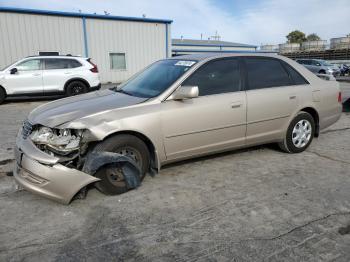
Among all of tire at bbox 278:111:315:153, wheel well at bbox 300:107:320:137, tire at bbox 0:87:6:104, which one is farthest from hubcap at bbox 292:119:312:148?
tire at bbox 0:87:6:104

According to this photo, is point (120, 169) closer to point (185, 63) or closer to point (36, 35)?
point (185, 63)

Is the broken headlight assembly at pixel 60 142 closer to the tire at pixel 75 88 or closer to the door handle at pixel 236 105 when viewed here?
the door handle at pixel 236 105

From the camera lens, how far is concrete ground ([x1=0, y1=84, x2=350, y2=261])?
253 centimetres

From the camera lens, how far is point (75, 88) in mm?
11586

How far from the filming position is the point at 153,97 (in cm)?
375

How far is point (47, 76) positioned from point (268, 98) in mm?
9116

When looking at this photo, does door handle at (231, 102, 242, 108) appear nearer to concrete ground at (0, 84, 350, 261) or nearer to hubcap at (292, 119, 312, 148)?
concrete ground at (0, 84, 350, 261)

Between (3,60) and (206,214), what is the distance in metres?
16.3

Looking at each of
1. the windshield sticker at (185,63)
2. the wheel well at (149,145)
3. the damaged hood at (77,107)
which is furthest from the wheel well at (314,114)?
the damaged hood at (77,107)

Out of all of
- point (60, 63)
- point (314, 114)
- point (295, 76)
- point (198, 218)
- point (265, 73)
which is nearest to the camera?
point (198, 218)

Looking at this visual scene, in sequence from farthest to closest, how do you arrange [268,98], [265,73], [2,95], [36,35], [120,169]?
[36,35] < [2,95] < [265,73] < [268,98] < [120,169]

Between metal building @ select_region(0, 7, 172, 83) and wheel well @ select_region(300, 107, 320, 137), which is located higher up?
metal building @ select_region(0, 7, 172, 83)

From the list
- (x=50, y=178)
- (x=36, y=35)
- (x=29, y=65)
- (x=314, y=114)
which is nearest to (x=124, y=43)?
(x=36, y=35)

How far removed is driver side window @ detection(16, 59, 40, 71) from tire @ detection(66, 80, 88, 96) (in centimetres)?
126
